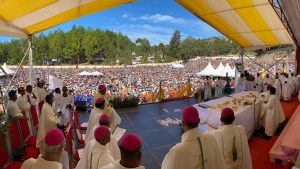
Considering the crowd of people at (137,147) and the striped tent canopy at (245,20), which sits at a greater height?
the striped tent canopy at (245,20)

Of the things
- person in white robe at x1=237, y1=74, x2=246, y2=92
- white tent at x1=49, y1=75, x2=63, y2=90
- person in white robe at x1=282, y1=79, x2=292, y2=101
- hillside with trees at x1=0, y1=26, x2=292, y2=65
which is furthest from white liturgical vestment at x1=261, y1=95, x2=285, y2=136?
hillside with trees at x1=0, y1=26, x2=292, y2=65

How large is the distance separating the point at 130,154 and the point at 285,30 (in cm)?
1234

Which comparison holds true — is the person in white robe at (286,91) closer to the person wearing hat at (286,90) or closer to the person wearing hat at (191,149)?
the person wearing hat at (286,90)

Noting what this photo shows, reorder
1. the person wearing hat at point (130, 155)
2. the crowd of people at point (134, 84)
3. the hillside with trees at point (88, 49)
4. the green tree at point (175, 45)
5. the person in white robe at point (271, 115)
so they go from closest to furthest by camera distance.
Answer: the person wearing hat at point (130, 155) < the person in white robe at point (271, 115) < the crowd of people at point (134, 84) < the hillside with trees at point (88, 49) < the green tree at point (175, 45)

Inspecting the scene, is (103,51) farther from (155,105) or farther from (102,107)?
(102,107)

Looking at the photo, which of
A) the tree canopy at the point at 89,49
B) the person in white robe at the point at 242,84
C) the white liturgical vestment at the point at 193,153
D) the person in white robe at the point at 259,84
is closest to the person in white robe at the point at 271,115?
the white liturgical vestment at the point at 193,153

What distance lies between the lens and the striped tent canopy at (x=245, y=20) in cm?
945

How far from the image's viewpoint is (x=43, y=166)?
96.9 inches

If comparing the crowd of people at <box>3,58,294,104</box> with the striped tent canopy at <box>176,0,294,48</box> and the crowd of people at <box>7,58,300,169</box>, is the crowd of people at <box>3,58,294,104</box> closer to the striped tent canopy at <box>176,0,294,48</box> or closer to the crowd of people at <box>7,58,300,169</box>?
the striped tent canopy at <box>176,0,294,48</box>

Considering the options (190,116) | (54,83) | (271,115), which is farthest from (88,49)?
(190,116)

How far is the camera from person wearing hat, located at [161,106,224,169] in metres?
2.89

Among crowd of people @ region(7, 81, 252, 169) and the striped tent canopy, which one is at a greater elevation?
the striped tent canopy

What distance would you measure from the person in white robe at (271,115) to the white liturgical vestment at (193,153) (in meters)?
5.15

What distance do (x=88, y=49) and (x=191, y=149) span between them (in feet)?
270
